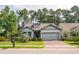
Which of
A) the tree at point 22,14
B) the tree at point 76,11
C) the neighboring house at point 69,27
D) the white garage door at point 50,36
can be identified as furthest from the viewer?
the neighboring house at point 69,27

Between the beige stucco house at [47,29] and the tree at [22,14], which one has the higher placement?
the tree at [22,14]

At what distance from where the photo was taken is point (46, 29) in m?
28.7

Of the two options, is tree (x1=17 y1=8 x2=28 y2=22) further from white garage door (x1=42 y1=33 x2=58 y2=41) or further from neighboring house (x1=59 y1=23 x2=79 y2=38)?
neighboring house (x1=59 y1=23 x2=79 y2=38)

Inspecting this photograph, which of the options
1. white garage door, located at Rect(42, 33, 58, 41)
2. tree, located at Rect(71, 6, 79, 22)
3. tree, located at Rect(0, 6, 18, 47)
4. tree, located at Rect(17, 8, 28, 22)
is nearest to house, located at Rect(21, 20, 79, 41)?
white garage door, located at Rect(42, 33, 58, 41)

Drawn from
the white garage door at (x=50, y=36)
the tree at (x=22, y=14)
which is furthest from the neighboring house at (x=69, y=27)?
the tree at (x=22, y=14)

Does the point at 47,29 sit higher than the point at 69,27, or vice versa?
the point at 69,27

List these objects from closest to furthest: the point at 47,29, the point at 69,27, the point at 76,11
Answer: the point at 76,11 → the point at 47,29 → the point at 69,27

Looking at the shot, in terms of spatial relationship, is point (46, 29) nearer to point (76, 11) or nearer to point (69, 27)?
point (69, 27)

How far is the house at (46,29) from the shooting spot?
2702 cm

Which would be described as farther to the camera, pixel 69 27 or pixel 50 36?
pixel 69 27

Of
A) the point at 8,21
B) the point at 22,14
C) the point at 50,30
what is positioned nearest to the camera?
the point at 8,21

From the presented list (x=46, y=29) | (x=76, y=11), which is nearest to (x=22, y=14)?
(x=46, y=29)

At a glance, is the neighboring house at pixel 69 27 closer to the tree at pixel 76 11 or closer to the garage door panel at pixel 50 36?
the tree at pixel 76 11

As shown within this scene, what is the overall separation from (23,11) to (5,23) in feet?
15.5
